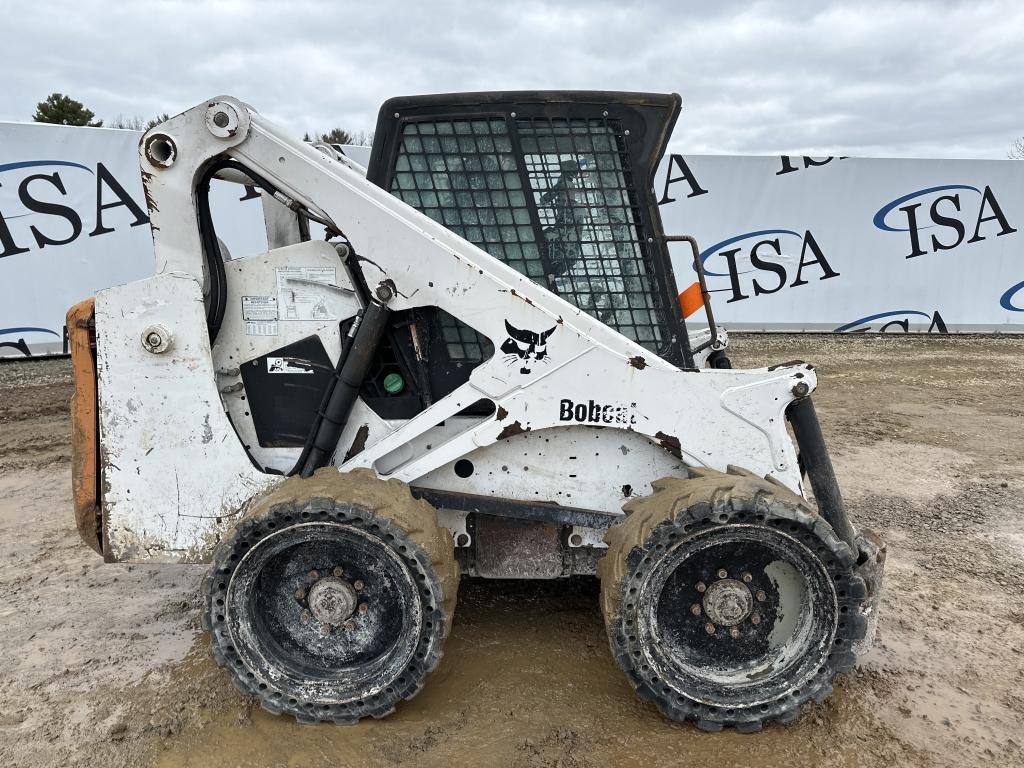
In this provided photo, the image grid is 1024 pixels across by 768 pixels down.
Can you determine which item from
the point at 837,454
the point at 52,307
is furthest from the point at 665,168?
the point at 52,307

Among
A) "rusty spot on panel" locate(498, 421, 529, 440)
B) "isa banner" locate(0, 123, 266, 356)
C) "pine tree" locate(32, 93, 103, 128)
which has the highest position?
"pine tree" locate(32, 93, 103, 128)

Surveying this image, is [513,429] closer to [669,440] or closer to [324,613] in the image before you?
[669,440]

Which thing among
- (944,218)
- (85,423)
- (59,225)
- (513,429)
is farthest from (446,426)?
(944,218)

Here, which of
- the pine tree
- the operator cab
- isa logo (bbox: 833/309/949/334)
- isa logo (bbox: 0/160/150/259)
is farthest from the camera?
the pine tree

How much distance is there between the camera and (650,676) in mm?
2467

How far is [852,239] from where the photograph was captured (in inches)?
441

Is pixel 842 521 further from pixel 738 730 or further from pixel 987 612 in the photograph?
pixel 987 612

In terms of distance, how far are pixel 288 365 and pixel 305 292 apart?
295mm

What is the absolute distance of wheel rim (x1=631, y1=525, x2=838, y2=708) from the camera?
2.46 metres

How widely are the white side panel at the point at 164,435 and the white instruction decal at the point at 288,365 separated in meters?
0.25

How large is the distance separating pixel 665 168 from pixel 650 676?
941 centimetres

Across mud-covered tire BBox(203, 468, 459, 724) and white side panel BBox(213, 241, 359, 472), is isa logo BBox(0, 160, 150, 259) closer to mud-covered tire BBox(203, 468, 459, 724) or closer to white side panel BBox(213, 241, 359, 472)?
white side panel BBox(213, 241, 359, 472)

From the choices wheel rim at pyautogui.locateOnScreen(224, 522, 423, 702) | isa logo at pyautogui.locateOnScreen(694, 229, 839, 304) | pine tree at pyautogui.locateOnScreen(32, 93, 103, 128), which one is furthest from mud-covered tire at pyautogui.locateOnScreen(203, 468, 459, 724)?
pine tree at pyautogui.locateOnScreen(32, 93, 103, 128)

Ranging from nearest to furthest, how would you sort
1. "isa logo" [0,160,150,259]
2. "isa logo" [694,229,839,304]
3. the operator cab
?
1. the operator cab
2. "isa logo" [0,160,150,259]
3. "isa logo" [694,229,839,304]
